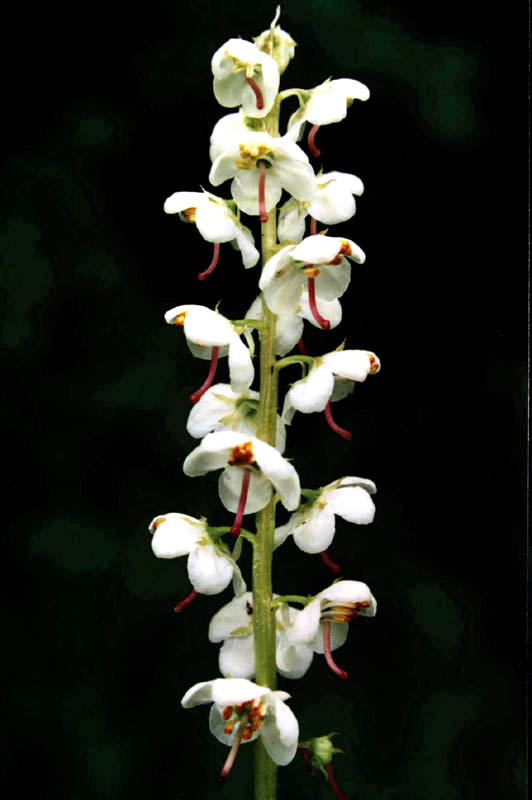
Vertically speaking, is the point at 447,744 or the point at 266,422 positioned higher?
the point at 266,422

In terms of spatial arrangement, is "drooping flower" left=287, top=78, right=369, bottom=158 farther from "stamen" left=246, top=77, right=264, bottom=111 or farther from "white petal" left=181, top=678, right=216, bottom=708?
"white petal" left=181, top=678, right=216, bottom=708

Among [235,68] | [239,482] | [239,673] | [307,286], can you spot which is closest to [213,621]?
[239,673]

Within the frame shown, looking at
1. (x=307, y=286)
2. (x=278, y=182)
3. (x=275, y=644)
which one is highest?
(x=278, y=182)

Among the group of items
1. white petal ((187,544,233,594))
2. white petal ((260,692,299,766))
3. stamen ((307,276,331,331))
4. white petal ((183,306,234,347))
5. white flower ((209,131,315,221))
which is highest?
white flower ((209,131,315,221))

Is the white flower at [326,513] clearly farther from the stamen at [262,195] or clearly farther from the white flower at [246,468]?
the stamen at [262,195]

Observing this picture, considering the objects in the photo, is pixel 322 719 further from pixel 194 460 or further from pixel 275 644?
pixel 194 460

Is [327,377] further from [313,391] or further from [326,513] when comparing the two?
[326,513]

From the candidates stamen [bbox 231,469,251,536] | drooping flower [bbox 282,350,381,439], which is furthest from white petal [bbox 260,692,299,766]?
drooping flower [bbox 282,350,381,439]
